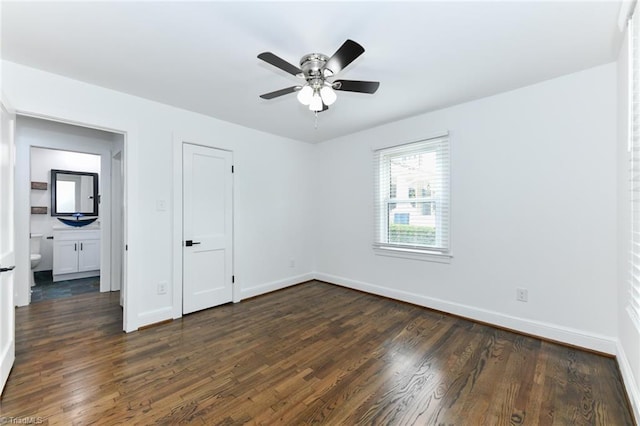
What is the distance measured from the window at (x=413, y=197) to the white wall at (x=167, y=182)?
1452 millimetres

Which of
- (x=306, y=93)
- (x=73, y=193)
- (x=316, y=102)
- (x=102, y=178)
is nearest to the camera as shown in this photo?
(x=306, y=93)

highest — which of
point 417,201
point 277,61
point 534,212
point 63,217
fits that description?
point 277,61

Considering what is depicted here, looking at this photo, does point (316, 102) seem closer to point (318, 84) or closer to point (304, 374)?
point (318, 84)

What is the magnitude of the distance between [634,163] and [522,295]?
1549mm

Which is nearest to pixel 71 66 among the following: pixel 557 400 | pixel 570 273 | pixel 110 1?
pixel 110 1

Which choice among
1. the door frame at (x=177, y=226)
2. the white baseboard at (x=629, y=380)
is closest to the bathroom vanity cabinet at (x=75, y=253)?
the door frame at (x=177, y=226)

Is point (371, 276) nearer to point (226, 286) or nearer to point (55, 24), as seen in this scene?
point (226, 286)

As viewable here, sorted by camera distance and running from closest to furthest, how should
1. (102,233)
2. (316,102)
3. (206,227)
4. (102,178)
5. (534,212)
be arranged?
1. (316,102)
2. (534,212)
3. (206,227)
4. (102,233)
5. (102,178)

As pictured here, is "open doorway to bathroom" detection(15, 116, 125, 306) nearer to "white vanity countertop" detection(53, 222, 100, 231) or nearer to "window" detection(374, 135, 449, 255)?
"white vanity countertop" detection(53, 222, 100, 231)

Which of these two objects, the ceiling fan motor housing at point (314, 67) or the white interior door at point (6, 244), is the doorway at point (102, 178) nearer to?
the white interior door at point (6, 244)

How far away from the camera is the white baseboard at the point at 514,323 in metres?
2.39

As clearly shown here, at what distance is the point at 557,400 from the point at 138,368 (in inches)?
121

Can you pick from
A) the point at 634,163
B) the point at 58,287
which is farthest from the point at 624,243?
the point at 58,287

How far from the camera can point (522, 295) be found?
279cm
